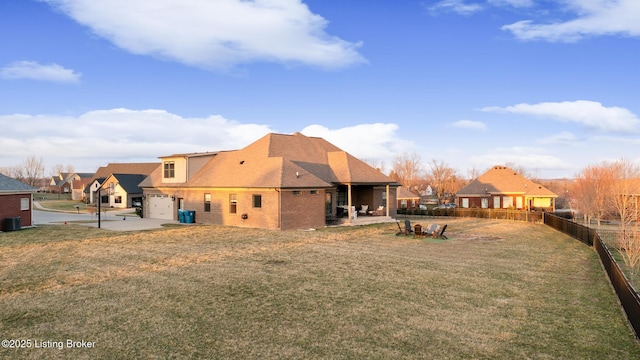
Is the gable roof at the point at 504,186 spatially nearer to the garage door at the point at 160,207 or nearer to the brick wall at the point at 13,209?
the garage door at the point at 160,207

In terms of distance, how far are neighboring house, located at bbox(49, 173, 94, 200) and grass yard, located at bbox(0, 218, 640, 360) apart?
67.7 m

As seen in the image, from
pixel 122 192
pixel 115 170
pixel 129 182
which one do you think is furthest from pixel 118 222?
pixel 115 170

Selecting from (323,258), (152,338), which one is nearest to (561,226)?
(323,258)

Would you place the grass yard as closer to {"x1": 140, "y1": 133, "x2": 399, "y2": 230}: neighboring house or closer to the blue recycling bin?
{"x1": 140, "y1": 133, "x2": 399, "y2": 230}: neighboring house

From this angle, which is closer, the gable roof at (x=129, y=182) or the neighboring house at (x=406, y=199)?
the gable roof at (x=129, y=182)

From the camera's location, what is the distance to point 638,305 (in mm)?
7938

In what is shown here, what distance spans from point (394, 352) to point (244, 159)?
2646cm

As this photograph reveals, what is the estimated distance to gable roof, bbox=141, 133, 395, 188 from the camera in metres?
28.1

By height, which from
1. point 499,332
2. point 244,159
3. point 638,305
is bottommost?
point 499,332

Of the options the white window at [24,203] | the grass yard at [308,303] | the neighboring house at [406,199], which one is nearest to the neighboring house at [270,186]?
the grass yard at [308,303]

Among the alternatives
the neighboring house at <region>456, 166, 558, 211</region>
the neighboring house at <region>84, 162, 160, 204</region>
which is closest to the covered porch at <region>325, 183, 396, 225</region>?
the neighboring house at <region>456, 166, 558, 211</region>

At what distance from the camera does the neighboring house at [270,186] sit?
27.2 metres

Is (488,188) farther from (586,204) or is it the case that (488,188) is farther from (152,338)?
(152,338)

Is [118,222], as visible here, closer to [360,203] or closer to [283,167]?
[283,167]
